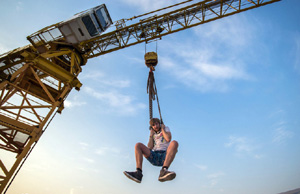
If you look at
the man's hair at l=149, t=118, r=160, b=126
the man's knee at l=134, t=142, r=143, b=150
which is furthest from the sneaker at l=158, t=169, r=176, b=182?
the man's hair at l=149, t=118, r=160, b=126

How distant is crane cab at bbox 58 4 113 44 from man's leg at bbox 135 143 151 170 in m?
7.28

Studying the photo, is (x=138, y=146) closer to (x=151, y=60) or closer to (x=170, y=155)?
(x=170, y=155)

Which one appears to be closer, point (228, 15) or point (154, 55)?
point (154, 55)

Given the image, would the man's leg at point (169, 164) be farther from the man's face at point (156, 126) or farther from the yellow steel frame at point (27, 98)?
the yellow steel frame at point (27, 98)

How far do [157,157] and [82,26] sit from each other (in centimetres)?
765

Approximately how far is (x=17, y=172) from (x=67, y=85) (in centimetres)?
374

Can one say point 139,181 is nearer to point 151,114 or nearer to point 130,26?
point 151,114

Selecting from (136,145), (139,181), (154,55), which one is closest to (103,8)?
(154,55)

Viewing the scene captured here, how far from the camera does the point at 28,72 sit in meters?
8.22

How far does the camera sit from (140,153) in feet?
13.1

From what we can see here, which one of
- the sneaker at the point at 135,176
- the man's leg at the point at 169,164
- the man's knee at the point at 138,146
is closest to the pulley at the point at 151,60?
the man's knee at the point at 138,146

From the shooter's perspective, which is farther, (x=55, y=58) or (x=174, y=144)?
(x=55, y=58)

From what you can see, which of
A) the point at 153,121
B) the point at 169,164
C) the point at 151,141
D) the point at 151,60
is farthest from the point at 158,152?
the point at 151,60

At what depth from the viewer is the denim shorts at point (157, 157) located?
4.22 m
